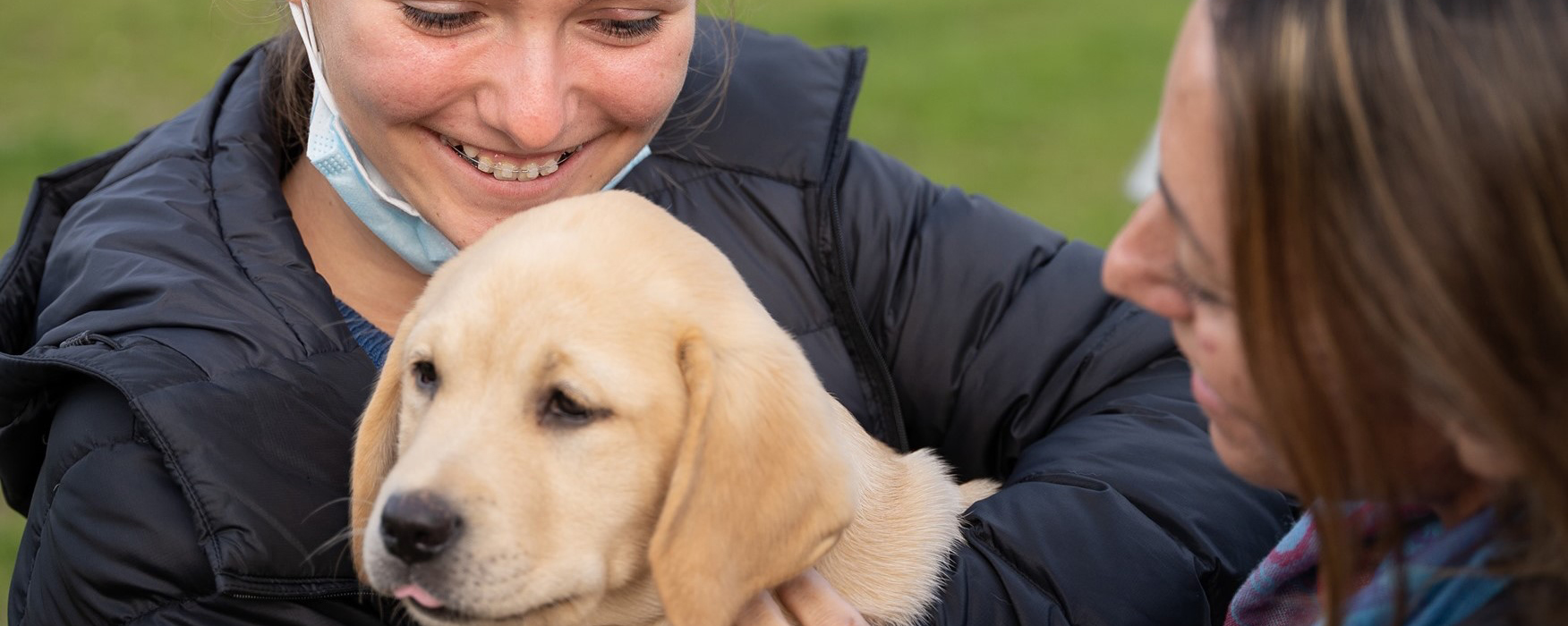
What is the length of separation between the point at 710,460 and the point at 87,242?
1579 mm

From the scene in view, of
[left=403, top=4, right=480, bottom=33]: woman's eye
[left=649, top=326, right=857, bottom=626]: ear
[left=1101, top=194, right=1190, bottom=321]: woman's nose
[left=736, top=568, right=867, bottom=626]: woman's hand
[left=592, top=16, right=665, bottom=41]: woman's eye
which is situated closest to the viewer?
[left=1101, top=194, right=1190, bottom=321]: woman's nose

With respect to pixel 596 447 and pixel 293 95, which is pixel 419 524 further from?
pixel 293 95

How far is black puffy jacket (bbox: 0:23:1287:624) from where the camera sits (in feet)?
8.95

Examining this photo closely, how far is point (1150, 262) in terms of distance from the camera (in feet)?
7.35

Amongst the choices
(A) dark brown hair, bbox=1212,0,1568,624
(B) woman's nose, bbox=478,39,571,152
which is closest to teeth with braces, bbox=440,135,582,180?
(B) woman's nose, bbox=478,39,571,152

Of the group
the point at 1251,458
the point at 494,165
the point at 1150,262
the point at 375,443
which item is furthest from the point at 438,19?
the point at 1251,458

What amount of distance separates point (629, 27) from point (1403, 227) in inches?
75.6

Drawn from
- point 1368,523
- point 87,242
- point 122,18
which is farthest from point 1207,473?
point 122,18

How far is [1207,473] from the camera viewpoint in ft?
11.1

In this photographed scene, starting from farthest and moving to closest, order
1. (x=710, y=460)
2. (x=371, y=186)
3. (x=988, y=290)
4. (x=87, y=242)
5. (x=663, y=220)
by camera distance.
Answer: (x=988, y=290), (x=371, y=186), (x=87, y=242), (x=663, y=220), (x=710, y=460)

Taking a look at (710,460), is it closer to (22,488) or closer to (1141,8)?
(22,488)

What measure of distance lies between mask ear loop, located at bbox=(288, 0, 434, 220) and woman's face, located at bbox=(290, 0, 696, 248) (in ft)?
0.13

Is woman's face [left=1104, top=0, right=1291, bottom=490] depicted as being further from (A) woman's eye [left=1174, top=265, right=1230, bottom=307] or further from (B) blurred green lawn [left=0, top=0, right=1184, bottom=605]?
(B) blurred green lawn [left=0, top=0, right=1184, bottom=605]

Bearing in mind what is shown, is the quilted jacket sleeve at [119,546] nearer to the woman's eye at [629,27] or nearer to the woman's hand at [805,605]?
the woman's hand at [805,605]
